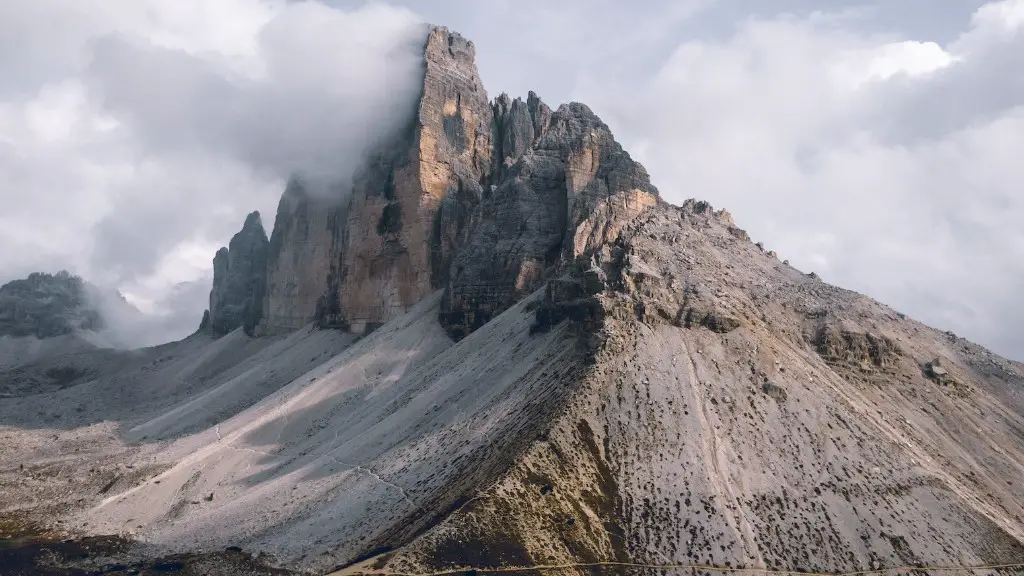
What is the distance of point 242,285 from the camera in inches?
7470

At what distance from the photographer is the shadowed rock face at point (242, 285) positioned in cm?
17449

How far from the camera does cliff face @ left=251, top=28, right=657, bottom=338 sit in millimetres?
105812

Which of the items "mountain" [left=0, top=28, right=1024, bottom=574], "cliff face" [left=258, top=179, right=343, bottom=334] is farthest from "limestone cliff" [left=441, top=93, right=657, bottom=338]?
"cliff face" [left=258, top=179, right=343, bottom=334]

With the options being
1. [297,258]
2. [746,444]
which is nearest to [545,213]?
[746,444]

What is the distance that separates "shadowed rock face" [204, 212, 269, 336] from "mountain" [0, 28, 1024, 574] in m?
46.3

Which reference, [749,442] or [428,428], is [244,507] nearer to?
[428,428]

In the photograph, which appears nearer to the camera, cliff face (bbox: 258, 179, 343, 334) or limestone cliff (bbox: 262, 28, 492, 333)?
limestone cliff (bbox: 262, 28, 492, 333)

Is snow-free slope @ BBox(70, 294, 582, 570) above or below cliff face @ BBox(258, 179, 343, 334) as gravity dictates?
below

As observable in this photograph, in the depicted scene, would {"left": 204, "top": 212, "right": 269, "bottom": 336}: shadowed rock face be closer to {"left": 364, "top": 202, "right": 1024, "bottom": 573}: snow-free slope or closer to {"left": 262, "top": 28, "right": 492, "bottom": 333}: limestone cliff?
{"left": 262, "top": 28, "right": 492, "bottom": 333}: limestone cliff

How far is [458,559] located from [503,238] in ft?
216

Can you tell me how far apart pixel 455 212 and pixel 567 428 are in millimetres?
75323

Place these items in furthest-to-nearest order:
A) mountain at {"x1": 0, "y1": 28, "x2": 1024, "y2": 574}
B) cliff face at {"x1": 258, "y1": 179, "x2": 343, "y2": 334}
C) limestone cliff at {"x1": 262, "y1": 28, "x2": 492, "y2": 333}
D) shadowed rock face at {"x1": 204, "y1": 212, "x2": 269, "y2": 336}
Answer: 1. shadowed rock face at {"x1": 204, "y1": 212, "x2": 269, "y2": 336}
2. cliff face at {"x1": 258, "y1": 179, "x2": 343, "y2": 334}
3. limestone cliff at {"x1": 262, "y1": 28, "x2": 492, "y2": 333}
4. mountain at {"x1": 0, "y1": 28, "x2": 1024, "y2": 574}

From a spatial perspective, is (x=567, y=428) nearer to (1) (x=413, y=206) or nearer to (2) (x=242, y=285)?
(1) (x=413, y=206)

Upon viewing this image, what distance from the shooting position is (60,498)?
287ft
